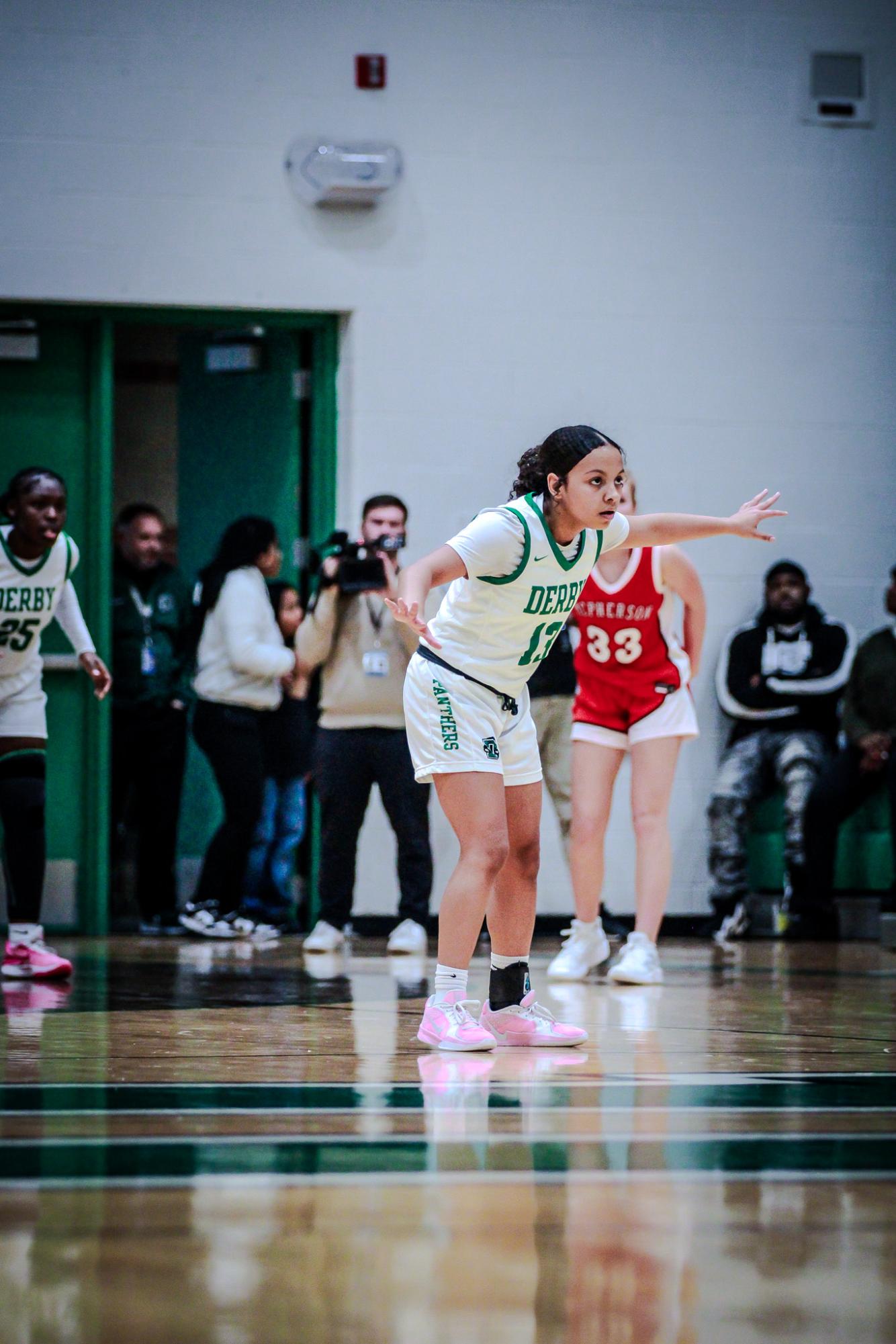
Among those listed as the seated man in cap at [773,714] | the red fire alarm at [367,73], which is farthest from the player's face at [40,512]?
the seated man in cap at [773,714]

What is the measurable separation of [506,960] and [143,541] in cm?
426

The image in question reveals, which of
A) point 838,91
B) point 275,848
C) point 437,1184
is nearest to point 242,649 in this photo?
point 275,848

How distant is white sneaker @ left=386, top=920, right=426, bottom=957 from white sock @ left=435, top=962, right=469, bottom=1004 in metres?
2.73

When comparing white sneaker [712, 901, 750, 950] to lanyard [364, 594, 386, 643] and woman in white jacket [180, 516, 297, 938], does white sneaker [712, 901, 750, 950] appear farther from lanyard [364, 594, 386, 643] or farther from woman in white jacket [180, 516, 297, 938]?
lanyard [364, 594, 386, 643]

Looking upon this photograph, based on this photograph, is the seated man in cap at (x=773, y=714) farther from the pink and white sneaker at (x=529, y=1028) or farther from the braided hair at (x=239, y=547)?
the pink and white sneaker at (x=529, y=1028)

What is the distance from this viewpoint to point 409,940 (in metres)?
6.45

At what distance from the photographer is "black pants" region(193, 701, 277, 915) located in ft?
23.1

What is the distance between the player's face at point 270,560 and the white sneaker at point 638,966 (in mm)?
2572

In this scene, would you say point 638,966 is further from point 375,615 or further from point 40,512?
point 40,512

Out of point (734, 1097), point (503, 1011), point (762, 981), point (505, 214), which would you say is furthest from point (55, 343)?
point (734, 1097)

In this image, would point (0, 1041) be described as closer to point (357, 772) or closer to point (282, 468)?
point (357, 772)

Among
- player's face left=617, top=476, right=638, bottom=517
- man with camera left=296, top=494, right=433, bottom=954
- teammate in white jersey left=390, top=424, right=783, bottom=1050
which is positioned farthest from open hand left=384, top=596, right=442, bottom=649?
man with camera left=296, top=494, right=433, bottom=954

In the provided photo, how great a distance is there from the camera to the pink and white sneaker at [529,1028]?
12.2 feet

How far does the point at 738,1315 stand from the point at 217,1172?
2.73 ft
